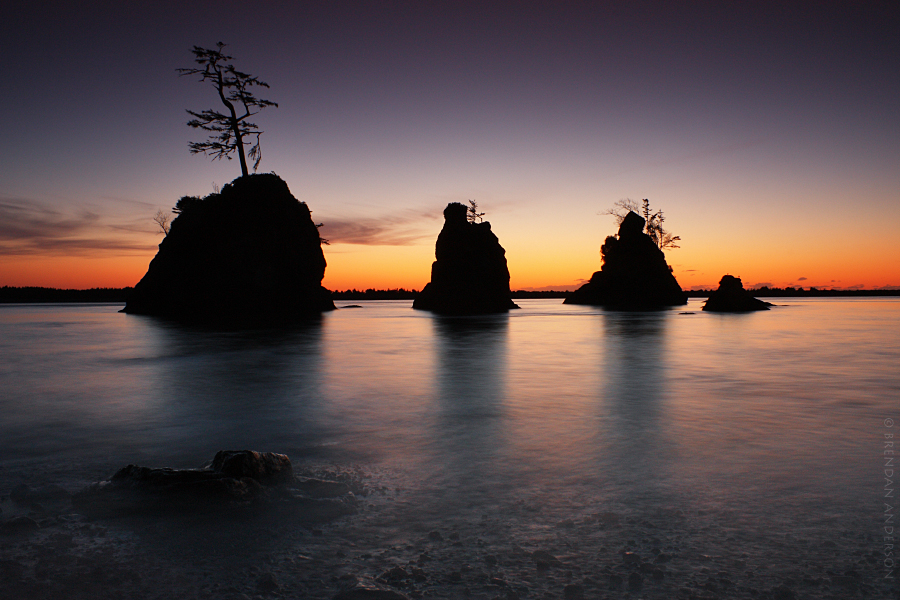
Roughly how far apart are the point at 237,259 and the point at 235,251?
66 centimetres

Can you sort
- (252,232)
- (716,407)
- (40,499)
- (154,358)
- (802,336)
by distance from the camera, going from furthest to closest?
(252,232) < (802,336) < (154,358) < (716,407) < (40,499)

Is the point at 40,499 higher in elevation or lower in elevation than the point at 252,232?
lower

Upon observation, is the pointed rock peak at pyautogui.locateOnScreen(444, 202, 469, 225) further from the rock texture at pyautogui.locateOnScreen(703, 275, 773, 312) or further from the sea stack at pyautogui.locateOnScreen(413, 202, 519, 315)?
the rock texture at pyautogui.locateOnScreen(703, 275, 773, 312)

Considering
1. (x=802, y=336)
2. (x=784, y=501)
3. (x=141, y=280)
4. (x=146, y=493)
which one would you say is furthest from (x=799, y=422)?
(x=141, y=280)

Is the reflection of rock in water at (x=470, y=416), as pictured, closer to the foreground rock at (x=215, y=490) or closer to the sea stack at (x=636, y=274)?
the foreground rock at (x=215, y=490)

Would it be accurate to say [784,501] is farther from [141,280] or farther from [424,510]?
[141,280]

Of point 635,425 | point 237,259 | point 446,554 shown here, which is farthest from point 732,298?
point 446,554

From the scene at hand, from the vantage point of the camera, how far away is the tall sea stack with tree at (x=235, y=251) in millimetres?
38281

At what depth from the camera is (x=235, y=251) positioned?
127 feet

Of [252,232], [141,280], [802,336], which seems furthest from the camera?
[141,280]

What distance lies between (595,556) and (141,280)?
157ft

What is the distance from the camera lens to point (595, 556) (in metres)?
3.09

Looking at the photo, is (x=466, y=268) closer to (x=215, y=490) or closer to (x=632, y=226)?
(x=632, y=226)

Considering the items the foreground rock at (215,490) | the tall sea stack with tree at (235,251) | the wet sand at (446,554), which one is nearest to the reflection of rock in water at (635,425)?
the wet sand at (446,554)
